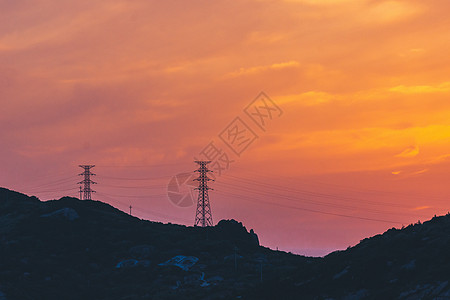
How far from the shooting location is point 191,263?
161625mm

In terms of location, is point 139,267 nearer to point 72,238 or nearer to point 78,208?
point 72,238

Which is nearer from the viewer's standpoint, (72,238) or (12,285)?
(12,285)

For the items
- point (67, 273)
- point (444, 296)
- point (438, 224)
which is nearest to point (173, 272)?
point (67, 273)

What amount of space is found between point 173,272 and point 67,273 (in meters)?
23.5

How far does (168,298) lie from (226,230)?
68576mm

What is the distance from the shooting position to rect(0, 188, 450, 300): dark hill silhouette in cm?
9462

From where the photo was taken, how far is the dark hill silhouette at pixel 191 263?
3725 inches

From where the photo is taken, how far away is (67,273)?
507 ft

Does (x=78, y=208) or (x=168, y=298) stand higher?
(x=78, y=208)

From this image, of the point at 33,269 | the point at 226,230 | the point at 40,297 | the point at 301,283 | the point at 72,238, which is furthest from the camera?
the point at 226,230

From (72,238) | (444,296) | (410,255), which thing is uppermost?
(72,238)

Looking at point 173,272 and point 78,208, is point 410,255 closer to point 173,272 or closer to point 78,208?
point 173,272

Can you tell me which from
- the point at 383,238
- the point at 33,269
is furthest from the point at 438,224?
the point at 33,269

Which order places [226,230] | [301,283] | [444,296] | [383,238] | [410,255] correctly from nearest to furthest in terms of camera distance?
[444,296] → [410,255] → [301,283] → [383,238] → [226,230]
